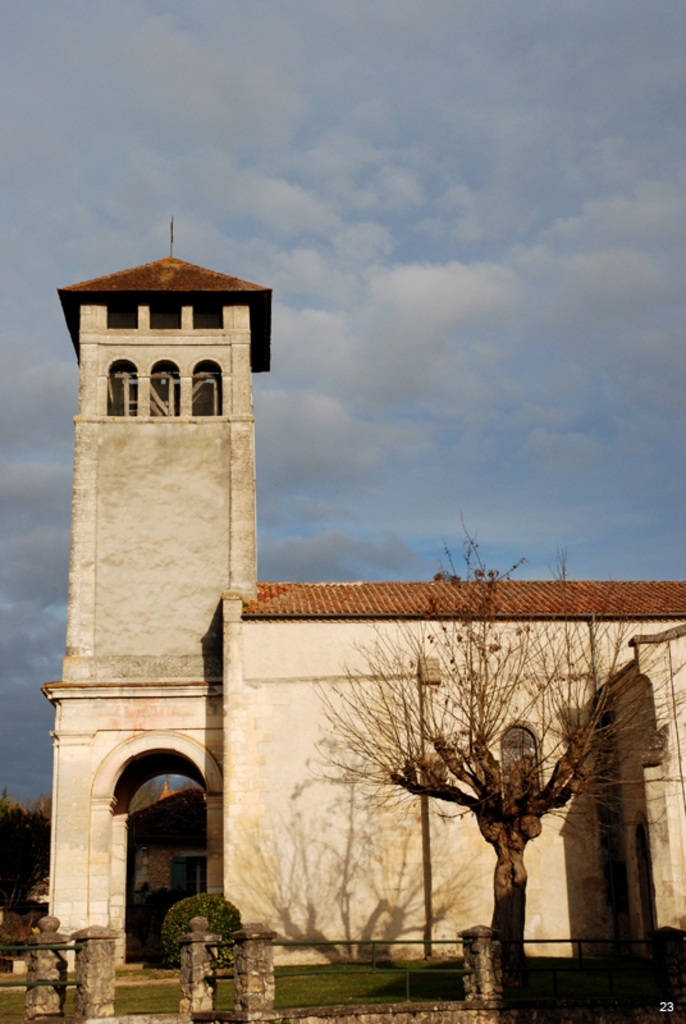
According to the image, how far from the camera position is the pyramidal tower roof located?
90.7 ft

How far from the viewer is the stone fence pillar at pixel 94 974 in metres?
13.2

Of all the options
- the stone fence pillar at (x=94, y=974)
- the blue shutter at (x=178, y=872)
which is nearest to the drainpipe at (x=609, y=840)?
the stone fence pillar at (x=94, y=974)

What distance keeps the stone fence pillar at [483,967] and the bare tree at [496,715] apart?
6.41 feet

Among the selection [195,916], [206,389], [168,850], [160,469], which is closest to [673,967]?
[195,916]

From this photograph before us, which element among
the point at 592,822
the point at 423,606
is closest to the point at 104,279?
the point at 423,606

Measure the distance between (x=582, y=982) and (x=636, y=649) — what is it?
6.60 m

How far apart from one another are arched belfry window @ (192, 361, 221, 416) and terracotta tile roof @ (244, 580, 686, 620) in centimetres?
521

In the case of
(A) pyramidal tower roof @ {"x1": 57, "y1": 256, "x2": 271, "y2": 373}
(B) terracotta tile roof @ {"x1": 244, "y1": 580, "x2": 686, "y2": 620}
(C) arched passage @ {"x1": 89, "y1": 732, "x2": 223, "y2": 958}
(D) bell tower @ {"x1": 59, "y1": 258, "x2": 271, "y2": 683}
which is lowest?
(C) arched passage @ {"x1": 89, "y1": 732, "x2": 223, "y2": 958}

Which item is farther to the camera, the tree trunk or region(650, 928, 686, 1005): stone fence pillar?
the tree trunk

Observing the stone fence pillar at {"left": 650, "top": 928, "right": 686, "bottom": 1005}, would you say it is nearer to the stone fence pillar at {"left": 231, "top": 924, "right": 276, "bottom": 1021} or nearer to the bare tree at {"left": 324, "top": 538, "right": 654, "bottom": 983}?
the bare tree at {"left": 324, "top": 538, "right": 654, "bottom": 983}

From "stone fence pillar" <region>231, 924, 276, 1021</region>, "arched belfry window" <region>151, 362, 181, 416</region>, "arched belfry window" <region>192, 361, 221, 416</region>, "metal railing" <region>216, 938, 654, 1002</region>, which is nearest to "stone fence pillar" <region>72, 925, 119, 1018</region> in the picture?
"stone fence pillar" <region>231, 924, 276, 1021</region>

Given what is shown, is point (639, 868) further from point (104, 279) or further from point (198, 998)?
point (104, 279)

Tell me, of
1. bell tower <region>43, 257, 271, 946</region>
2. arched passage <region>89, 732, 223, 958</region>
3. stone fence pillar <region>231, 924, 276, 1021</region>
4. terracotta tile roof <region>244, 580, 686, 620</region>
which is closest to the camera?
stone fence pillar <region>231, 924, 276, 1021</region>

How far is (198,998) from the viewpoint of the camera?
14.5 metres
